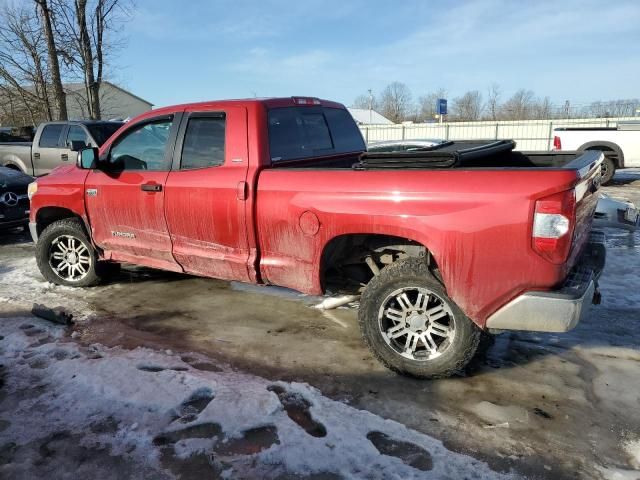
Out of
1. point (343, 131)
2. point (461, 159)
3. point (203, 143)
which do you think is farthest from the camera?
point (343, 131)

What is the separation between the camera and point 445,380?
3.32 metres

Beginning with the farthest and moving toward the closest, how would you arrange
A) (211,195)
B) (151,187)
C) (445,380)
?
1. (151,187)
2. (211,195)
3. (445,380)

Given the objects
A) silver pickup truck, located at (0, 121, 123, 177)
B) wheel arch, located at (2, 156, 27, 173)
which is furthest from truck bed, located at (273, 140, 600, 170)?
wheel arch, located at (2, 156, 27, 173)

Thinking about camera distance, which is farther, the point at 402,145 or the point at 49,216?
the point at 402,145

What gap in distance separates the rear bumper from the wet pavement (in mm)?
556

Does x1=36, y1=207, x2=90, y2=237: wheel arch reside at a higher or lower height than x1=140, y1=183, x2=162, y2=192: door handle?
lower

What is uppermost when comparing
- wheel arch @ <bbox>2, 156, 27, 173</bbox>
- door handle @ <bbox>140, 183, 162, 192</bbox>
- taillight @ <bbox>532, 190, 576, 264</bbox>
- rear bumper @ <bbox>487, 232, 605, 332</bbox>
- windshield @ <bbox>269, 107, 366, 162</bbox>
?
windshield @ <bbox>269, 107, 366, 162</bbox>

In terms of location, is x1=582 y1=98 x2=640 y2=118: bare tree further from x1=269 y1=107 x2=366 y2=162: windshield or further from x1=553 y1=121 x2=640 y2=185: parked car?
x1=269 y1=107 x2=366 y2=162: windshield

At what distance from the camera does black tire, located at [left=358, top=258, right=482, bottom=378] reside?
3.12 m

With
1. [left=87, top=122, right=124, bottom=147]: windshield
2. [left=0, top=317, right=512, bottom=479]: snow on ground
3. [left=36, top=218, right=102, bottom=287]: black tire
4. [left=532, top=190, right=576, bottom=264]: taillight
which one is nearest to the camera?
[left=0, top=317, right=512, bottom=479]: snow on ground

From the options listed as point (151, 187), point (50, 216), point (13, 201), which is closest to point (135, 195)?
point (151, 187)

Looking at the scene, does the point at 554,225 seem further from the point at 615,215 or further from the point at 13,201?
the point at 13,201

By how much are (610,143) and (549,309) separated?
45.1ft

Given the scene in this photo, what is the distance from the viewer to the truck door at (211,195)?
3.86 meters
